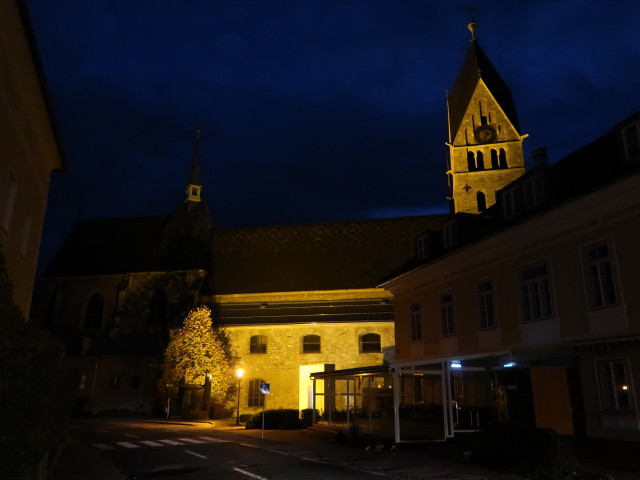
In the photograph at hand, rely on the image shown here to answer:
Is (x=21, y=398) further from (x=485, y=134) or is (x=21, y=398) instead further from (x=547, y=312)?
(x=485, y=134)

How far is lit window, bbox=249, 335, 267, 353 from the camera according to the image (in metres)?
34.2

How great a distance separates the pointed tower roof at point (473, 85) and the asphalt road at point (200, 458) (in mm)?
32633

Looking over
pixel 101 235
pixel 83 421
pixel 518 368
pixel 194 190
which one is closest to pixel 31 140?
pixel 518 368

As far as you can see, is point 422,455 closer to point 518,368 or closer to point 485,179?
point 518,368

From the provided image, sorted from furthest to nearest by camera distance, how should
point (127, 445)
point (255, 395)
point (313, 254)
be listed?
1. point (313, 254)
2. point (255, 395)
3. point (127, 445)

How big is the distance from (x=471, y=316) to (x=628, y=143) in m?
7.71

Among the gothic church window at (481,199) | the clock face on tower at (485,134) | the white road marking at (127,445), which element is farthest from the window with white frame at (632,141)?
the clock face on tower at (485,134)

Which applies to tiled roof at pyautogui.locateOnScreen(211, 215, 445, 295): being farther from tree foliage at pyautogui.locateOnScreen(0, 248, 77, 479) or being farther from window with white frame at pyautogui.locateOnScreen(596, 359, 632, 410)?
tree foliage at pyautogui.locateOnScreen(0, 248, 77, 479)

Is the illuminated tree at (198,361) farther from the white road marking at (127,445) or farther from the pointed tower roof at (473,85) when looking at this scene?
the pointed tower roof at (473,85)

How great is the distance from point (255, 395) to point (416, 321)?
1523cm

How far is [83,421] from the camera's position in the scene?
3020 centimetres

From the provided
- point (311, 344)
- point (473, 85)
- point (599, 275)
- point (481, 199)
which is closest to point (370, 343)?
point (311, 344)

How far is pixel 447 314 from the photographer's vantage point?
19.7 meters

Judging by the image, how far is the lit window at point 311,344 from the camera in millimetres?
33406
